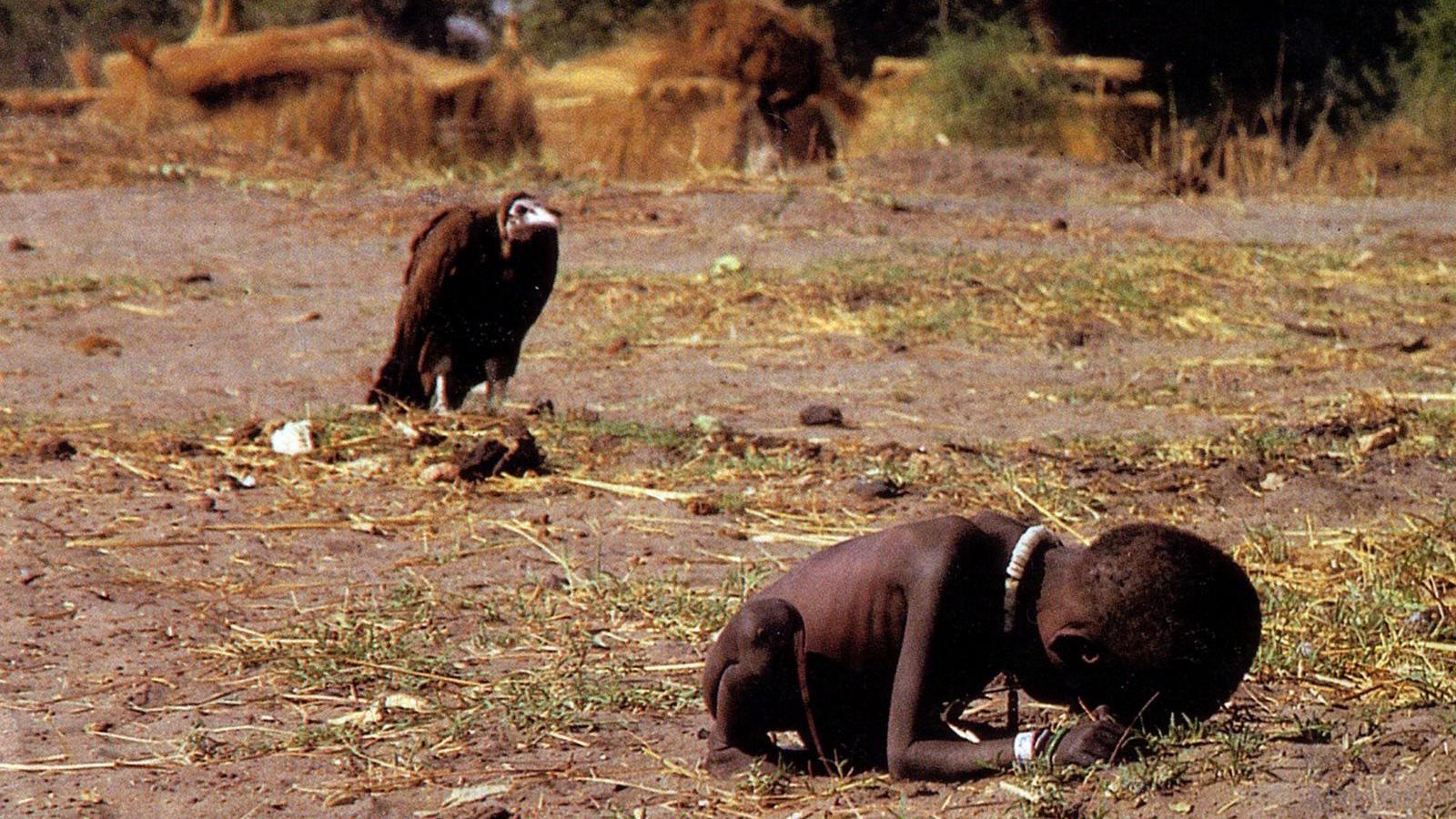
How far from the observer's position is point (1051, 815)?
3.03m

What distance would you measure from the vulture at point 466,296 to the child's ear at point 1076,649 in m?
4.07

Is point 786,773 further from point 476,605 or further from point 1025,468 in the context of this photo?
point 1025,468

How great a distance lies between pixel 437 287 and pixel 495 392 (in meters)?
0.55

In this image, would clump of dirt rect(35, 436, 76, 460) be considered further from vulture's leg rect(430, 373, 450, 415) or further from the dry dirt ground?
vulture's leg rect(430, 373, 450, 415)

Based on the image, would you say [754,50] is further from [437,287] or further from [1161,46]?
[437,287]

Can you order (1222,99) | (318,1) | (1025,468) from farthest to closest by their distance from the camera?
(318,1) < (1222,99) < (1025,468)

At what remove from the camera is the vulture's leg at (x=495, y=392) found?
7238 mm

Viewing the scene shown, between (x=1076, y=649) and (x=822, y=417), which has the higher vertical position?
(x=1076, y=649)

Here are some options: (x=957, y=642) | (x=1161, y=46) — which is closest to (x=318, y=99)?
(x=1161, y=46)

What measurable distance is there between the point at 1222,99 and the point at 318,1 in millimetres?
18148

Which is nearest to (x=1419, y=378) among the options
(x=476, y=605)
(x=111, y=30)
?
(x=476, y=605)

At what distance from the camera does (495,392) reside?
7.28 meters

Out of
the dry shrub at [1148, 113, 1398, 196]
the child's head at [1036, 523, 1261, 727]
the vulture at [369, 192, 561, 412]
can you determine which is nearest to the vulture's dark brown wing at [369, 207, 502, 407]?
the vulture at [369, 192, 561, 412]

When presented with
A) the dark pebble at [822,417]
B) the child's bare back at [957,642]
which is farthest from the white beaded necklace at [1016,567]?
the dark pebble at [822,417]
